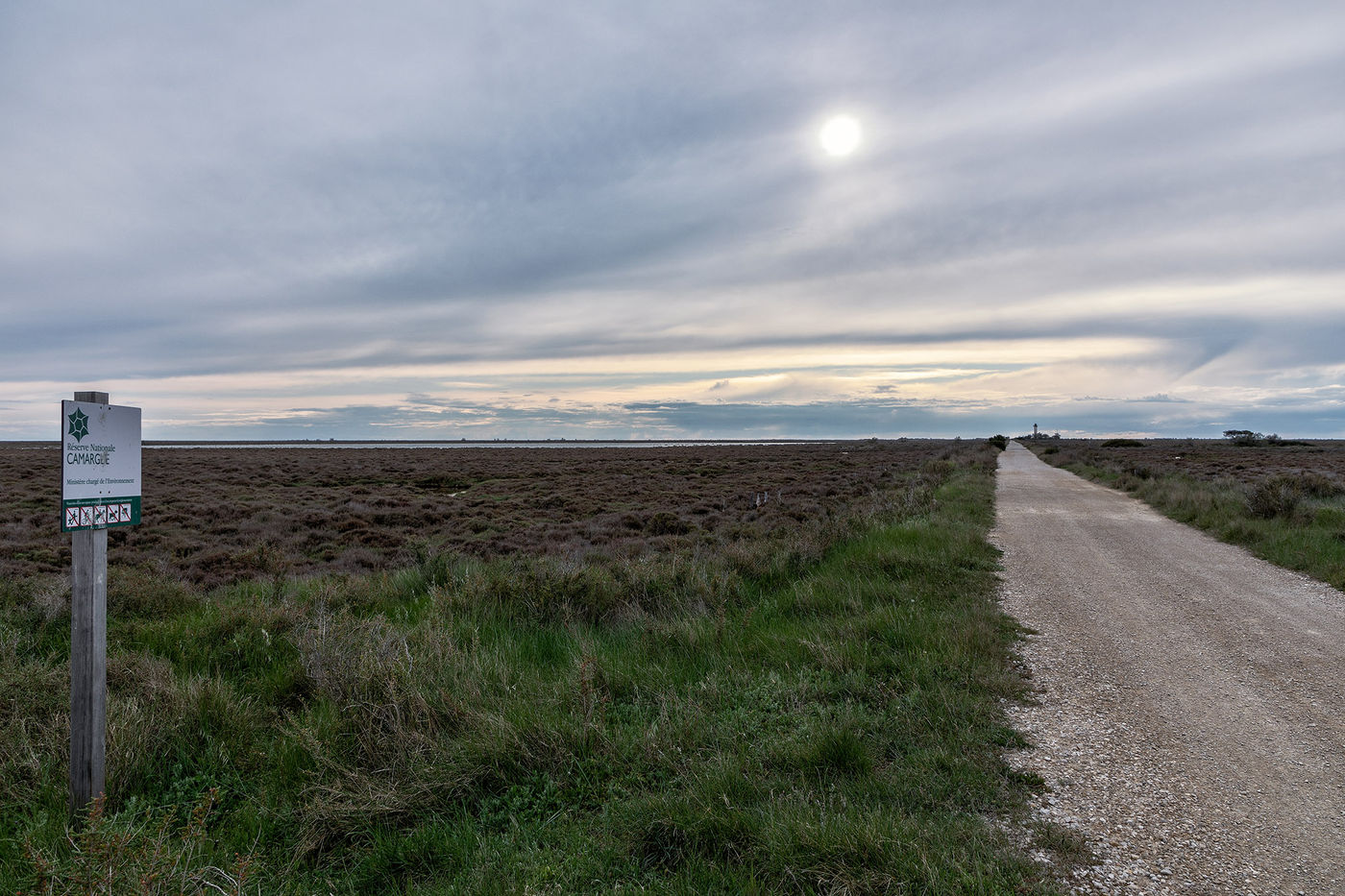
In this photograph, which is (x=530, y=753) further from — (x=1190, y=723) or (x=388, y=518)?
(x=388, y=518)

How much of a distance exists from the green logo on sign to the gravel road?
17.4 feet

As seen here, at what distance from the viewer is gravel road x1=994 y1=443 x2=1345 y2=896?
326cm

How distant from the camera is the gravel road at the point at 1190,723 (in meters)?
3.26

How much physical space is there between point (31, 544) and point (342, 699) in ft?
55.6

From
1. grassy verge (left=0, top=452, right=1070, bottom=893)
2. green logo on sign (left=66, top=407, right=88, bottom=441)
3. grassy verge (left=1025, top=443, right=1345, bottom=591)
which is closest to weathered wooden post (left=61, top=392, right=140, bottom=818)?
green logo on sign (left=66, top=407, right=88, bottom=441)

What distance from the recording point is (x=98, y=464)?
3.59 m

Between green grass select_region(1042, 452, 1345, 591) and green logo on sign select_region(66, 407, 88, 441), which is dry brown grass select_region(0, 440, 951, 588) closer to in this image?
green grass select_region(1042, 452, 1345, 591)

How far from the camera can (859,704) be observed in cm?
477

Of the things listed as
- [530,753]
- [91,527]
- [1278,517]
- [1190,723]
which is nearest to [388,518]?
[91,527]

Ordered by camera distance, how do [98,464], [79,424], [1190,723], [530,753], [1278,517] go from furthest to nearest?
[1278,517]
[1190,723]
[530,753]
[98,464]
[79,424]

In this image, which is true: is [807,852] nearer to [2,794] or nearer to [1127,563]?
[2,794]

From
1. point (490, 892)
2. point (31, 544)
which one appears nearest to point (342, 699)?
point (490, 892)

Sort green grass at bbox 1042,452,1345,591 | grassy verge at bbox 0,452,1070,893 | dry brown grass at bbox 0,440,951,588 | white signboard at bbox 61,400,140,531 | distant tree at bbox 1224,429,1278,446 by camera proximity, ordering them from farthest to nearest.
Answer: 1. distant tree at bbox 1224,429,1278,446
2. dry brown grass at bbox 0,440,951,588
3. green grass at bbox 1042,452,1345,591
4. white signboard at bbox 61,400,140,531
5. grassy verge at bbox 0,452,1070,893

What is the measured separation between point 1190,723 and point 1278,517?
39.5ft
